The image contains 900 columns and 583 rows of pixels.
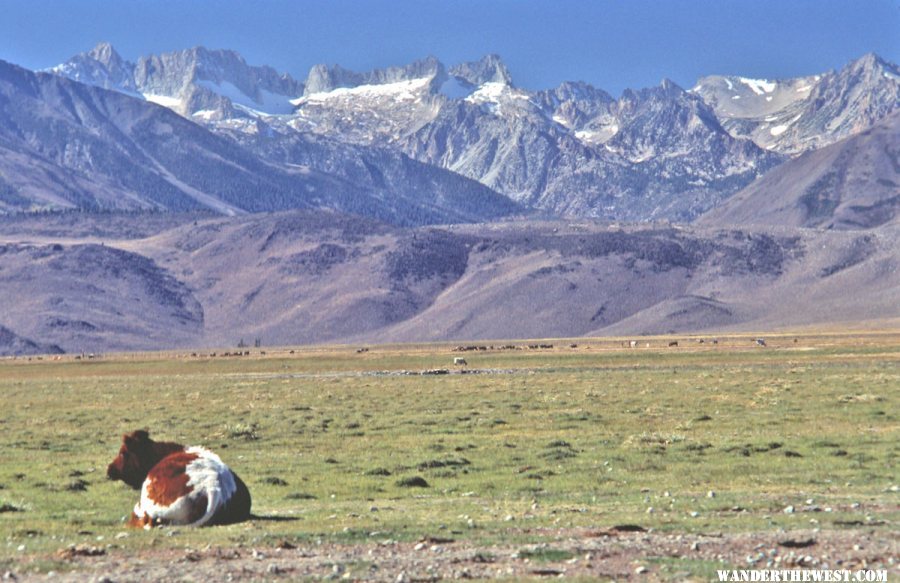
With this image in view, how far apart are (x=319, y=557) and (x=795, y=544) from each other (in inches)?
327

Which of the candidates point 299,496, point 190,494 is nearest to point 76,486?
point 299,496

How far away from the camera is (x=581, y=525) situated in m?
25.8

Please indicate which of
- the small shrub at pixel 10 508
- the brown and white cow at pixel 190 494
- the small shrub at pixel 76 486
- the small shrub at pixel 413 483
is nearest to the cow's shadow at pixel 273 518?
the brown and white cow at pixel 190 494

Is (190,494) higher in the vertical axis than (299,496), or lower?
higher

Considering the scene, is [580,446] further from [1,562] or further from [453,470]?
[1,562]

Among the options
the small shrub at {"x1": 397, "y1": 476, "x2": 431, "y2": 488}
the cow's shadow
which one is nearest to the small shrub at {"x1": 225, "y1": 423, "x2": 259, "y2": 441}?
the small shrub at {"x1": 397, "y1": 476, "x2": 431, "y2": 488}

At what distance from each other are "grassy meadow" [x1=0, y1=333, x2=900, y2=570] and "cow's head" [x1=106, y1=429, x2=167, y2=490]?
1034 mm

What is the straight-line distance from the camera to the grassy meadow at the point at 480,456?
26.3 meters

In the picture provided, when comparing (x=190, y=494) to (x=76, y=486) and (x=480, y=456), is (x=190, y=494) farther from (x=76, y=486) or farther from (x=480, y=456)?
(x=480, y=456)

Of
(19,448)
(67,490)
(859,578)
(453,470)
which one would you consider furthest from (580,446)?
(859,578)

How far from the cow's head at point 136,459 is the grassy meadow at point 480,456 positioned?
1.03 m

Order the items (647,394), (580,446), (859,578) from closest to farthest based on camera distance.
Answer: (859,578) → (580,446) → (647,394)

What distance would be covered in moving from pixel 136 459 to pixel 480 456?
15524mm

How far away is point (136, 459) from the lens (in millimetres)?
29516
